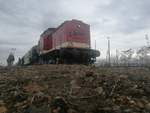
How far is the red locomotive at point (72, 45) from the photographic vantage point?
15628mm

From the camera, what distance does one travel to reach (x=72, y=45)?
1666cm

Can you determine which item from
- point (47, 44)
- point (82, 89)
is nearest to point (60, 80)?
point (82, 89)

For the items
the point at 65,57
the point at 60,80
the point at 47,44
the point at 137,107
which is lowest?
the point at 137,107

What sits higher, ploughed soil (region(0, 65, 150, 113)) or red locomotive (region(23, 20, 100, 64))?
red locomotive (region(23, 20, 100, 64))

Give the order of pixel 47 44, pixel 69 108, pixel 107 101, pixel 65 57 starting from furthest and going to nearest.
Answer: pixel 47 44 < pixel 65 57 < pixel 107 101 < pixel 69 108

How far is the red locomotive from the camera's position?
15.6 m

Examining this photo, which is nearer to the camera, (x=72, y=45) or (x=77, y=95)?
(x=77, y=95)

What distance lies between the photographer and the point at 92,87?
557 cm

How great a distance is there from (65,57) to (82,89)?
10421 millimetres

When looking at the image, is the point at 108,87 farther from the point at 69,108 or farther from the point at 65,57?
Result: the point at 65,57

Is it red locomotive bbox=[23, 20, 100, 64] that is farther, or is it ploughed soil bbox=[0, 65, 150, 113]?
red locomotive bbox=[23, 20, 100, 64]

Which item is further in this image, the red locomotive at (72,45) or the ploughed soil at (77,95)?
the red locomotive at (72,45)

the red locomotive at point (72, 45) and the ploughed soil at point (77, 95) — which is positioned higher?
the red locomotive at point (72, 45)

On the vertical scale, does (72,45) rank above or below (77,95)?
above
